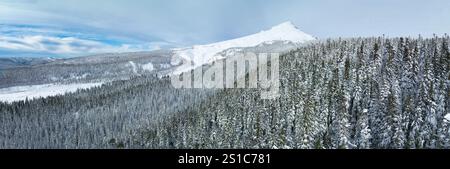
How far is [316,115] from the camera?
306 ft

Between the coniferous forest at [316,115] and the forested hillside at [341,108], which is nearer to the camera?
the forested hillside at [341,108]

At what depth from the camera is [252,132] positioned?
10544 cm

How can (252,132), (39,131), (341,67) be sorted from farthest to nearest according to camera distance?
(39,131)
(341,67)
(252,132)

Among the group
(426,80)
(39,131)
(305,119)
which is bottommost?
(39,131)

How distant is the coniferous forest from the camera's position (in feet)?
269

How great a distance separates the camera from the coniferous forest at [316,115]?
82.1 metres

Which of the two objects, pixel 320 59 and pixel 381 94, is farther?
pixel 320 59

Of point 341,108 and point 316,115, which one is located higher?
point 341,108

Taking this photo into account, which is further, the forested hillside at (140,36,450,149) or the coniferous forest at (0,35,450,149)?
the coniferous forest at (0,35,450,149)

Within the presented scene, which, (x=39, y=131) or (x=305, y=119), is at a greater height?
(x=305, y=119)
